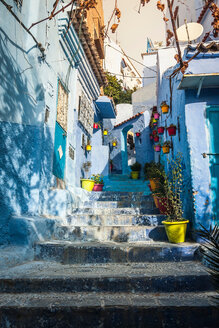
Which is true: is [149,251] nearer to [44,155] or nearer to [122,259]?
[122,259]

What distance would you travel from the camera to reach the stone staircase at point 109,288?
2463mm

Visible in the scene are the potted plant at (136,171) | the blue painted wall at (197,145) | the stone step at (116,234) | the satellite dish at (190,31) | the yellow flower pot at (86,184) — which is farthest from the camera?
the potted plant at (136,171)

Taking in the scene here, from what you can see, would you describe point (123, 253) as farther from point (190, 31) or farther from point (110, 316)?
point (190, 31)

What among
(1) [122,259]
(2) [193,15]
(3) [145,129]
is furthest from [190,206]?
(2) [193,15]

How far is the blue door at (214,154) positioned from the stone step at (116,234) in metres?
1.19

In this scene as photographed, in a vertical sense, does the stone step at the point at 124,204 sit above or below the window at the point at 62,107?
below

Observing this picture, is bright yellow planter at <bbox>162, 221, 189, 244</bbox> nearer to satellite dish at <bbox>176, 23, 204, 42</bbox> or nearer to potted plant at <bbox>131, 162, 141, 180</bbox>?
satellite dish at <bbox>176, 23, 204, 42</bbox>

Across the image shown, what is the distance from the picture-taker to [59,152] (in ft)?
21.1

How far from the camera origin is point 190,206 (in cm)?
521

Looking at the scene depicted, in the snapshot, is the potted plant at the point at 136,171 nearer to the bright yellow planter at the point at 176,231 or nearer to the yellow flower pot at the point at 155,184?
the yellow flower pot at the point at 155,184

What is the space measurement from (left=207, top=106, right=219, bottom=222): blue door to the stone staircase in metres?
1.27

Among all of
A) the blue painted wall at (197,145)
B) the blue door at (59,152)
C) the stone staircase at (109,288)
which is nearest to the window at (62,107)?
the blue door at (59,152)

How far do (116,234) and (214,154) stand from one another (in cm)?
256

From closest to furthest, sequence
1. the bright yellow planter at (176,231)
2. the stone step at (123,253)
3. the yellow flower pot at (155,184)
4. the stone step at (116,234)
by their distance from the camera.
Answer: the stone step at (123,253) → the bright yellow planter at (176,231) → the stone step at (116,234) → the yellow flower pot at (155,184)
